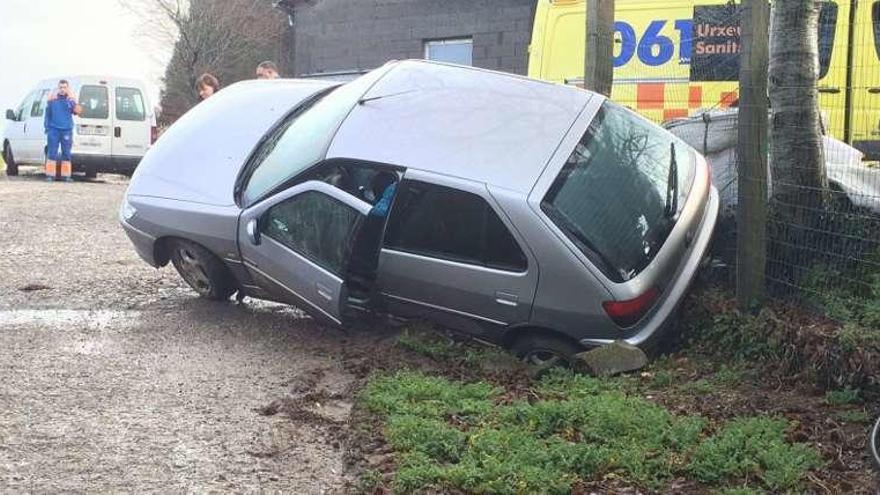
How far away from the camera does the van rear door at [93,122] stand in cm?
1678

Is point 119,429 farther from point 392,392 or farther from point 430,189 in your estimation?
point 430,189

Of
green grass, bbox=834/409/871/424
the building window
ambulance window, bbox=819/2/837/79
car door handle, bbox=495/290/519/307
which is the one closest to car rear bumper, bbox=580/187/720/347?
car door handle, bbox=495/290/519/307

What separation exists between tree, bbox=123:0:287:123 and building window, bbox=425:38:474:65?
9964mm

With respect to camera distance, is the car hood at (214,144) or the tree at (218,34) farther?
the tree at (218,34)

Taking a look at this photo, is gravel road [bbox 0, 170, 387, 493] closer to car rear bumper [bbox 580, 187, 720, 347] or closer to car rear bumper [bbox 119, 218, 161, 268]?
car rear bumper [bbox 119, 218, 161, 268]

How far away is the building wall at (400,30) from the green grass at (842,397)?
13868mm

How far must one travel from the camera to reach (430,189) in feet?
19.0

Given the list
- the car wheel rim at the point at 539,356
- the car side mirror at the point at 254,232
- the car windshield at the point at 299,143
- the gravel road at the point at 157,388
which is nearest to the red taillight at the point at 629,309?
the car wheel rim at the point at 539,356

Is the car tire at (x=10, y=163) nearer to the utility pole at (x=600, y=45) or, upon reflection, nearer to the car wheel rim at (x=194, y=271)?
the car wheel rim at (x=194, y=271)

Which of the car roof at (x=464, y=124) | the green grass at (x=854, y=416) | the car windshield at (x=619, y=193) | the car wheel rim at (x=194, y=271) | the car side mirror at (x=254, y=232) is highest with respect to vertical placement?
the car roof at (x=464, y=124)

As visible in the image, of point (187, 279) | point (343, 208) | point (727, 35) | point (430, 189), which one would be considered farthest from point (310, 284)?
point (727, 35)

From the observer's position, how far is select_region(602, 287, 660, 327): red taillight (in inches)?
211

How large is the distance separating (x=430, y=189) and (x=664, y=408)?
1.99 meters

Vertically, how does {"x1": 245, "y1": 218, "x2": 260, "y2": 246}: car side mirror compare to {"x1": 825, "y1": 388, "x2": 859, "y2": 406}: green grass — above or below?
above
